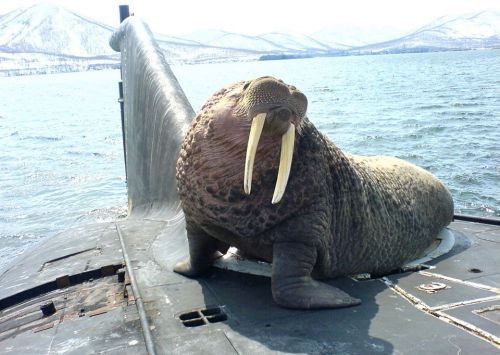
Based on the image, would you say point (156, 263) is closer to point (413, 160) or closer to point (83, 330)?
point (83, 330)

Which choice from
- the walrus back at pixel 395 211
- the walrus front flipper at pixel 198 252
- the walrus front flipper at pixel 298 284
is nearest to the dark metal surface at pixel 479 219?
the walrus back at pixel 395 211

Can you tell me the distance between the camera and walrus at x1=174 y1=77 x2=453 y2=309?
3516 mm

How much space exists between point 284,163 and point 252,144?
0.25m

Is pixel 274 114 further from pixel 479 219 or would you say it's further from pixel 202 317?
pixel 479 219

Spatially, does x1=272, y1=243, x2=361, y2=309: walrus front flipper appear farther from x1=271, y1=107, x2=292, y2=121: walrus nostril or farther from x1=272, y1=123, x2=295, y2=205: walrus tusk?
x1=271, y1=107, x2=292, y2=121: walrus nostril

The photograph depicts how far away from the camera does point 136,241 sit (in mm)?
5699

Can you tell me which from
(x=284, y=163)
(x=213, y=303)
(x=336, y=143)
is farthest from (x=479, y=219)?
(x=336, y=143)

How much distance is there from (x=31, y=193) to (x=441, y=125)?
13.9 m

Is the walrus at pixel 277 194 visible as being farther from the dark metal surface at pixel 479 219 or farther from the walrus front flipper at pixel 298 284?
the dark metal surface at pixel 479 219

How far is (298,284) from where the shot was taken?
3.84 metres

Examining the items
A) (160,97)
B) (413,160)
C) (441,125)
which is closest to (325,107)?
(441,125)

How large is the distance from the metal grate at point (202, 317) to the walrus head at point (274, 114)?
870 mm

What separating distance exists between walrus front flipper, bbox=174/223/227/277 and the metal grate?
0.61 meters

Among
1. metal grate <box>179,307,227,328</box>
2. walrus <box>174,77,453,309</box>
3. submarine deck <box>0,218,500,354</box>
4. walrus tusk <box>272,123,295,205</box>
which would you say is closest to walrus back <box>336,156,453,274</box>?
walrus <box>174,77,453,309</box>
